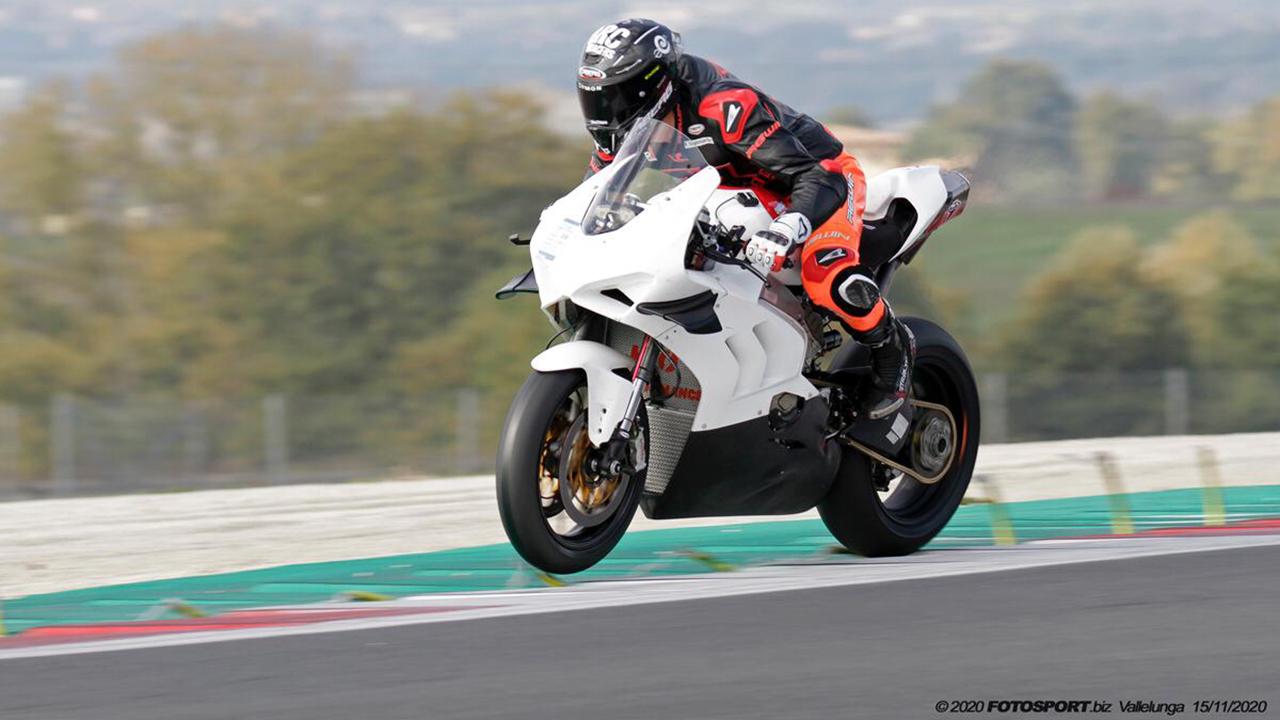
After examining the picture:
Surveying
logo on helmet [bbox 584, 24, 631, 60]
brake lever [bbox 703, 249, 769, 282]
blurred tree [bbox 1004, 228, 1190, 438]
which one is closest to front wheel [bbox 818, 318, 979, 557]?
brake lever [bbox 703, 249, 769, 282]

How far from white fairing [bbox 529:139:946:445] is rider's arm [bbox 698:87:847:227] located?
6.4 inches

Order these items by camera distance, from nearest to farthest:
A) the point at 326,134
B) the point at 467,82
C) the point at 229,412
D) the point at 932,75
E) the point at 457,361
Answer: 1. the point at 229,412
2. the point at 457,361
3. the point at 326,134
4. the point at 467,82
5. the point at 932,75

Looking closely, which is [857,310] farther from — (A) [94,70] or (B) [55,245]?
(A) [94,70]

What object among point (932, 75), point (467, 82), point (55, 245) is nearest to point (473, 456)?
point (55, 245)

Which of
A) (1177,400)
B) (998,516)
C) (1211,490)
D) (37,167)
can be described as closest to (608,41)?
(998,516)

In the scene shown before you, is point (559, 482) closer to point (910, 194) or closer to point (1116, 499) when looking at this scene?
point (910, 194)

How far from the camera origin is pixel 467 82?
2028 inches

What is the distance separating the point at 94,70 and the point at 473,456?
2553 centimetres

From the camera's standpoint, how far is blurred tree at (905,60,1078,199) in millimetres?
57219

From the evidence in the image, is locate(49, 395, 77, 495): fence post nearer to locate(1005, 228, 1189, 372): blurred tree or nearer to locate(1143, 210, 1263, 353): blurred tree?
locate(1005, 228, 1189, 372): blurred tree

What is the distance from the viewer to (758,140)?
6.53 meters

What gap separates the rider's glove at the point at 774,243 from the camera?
624 cm

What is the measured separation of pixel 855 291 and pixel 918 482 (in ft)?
3.75

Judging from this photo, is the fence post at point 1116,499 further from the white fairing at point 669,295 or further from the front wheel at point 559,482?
the front wheel at point 559,482
